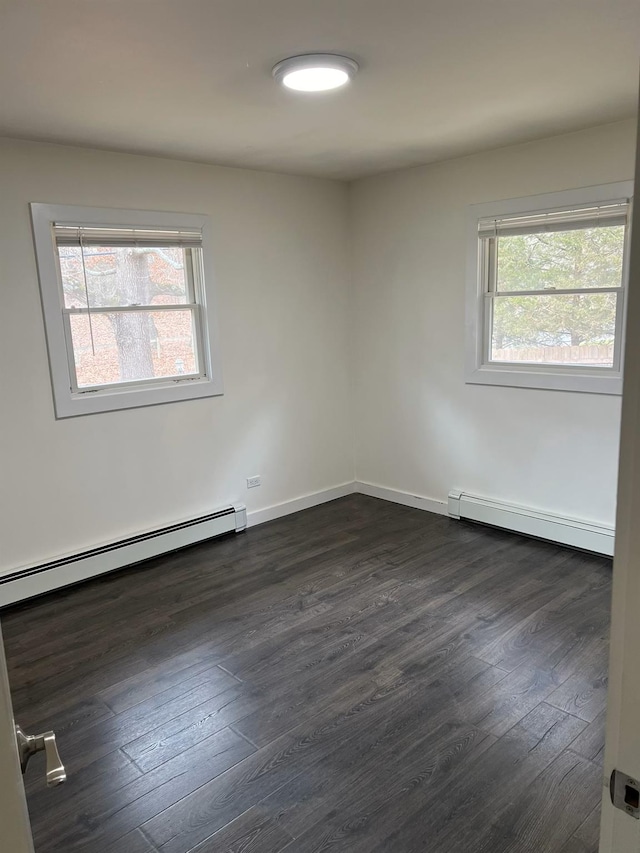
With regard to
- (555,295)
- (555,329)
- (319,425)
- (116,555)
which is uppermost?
(555,295)

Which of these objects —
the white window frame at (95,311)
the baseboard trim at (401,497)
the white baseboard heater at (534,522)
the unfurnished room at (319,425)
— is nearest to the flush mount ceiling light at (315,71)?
the unfurnished room at (319,425)

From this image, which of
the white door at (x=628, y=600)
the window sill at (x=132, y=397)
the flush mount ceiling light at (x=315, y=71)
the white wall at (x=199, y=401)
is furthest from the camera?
the window sill at (x=132, y=397)

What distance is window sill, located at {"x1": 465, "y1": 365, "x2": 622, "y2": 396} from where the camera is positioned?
3.60 meters

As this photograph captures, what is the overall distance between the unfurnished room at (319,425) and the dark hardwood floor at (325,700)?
0.01 metres

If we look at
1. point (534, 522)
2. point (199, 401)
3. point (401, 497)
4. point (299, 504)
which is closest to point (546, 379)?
point (534, 522)

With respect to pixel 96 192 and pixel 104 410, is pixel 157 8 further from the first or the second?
pixel 104 410

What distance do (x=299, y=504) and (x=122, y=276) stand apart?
7.22 ft

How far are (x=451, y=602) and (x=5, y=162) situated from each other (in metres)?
3.33

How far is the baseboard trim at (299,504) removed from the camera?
462 centimetres

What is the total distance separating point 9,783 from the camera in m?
0.69

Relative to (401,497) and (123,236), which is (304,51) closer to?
(123,236)

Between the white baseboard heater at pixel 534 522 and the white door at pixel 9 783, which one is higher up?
the white door at pixel 9 783

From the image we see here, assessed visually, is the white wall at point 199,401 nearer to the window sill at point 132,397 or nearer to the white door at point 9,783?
the window sill at point 132,397

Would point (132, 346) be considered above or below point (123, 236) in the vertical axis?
below
